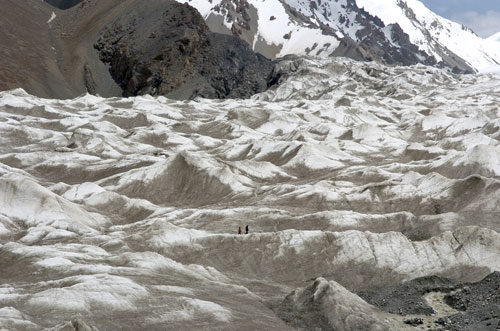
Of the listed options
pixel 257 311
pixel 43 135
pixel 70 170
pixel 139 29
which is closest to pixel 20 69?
pixel 139 29

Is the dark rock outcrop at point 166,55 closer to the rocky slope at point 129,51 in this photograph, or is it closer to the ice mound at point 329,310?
the rocky slope at point 129,51

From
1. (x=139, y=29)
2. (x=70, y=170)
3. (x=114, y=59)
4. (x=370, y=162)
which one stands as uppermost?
(x=139, y=29)

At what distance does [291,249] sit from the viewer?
1561 inches

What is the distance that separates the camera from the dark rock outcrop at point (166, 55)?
180 meters

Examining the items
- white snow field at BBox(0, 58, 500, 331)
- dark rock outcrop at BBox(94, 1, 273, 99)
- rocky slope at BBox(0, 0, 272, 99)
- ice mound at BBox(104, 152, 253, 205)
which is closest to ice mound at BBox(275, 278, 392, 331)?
white snow field at BBox(0, 58, 500, 331)

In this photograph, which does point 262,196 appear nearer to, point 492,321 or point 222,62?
point 492,321

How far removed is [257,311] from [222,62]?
176m

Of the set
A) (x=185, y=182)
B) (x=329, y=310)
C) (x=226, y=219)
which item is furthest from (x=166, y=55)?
(x=329, y=310)

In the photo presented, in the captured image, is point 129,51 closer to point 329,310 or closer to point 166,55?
point 166,55

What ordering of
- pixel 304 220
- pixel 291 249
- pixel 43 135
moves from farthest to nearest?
pixel 43 135
pixel 304 220
pixel 291 249

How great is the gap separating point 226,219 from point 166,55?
472 ft

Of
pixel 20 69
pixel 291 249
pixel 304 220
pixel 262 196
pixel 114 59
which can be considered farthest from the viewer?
pixel 114 59

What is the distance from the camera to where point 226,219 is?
48469 mm

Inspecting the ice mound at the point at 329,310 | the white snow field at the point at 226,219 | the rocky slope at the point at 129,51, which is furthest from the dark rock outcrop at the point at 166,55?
the ice mound at the point at 329,310
